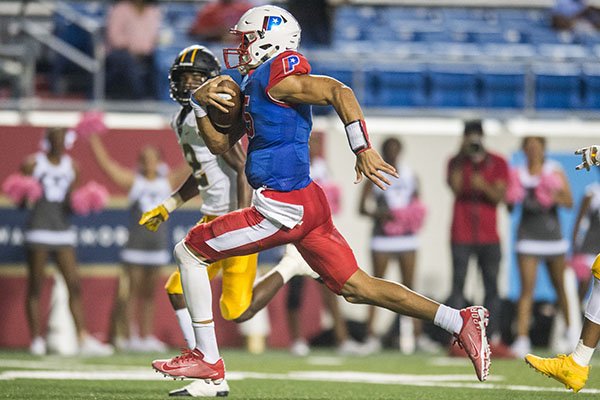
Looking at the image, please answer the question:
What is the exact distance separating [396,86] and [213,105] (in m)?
7.80

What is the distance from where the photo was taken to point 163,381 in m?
7.62

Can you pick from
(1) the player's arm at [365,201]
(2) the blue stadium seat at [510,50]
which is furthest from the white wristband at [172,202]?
(2) the blue stadium seat at [510,50]

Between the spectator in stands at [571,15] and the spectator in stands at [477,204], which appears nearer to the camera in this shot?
the spectator in stands at [477,204]

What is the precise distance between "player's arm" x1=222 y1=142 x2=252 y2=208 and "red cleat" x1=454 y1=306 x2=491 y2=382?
155 centimetres

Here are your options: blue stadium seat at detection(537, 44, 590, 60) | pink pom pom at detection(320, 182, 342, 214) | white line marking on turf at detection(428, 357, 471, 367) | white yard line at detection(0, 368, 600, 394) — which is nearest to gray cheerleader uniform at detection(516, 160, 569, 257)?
white line marking on turf at detection(428, 357, 471, 367)

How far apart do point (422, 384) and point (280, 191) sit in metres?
2.16

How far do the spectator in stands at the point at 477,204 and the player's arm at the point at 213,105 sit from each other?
193 inches

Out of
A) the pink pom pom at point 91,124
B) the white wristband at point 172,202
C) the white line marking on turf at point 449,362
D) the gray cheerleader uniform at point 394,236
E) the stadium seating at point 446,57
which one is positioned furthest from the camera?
the stadium seating at point 446,57

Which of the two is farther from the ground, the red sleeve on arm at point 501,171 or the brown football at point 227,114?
the brown football at point 227,114

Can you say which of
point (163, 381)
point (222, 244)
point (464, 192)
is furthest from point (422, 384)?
point (464, 192)

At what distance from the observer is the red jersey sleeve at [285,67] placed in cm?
569

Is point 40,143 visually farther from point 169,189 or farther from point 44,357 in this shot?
point 44,357

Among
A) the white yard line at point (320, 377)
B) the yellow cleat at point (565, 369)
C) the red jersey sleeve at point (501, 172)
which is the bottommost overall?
the white yard line at point (320, 377)

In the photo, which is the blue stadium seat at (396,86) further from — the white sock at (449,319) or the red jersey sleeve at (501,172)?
the white sock at (449,319)
